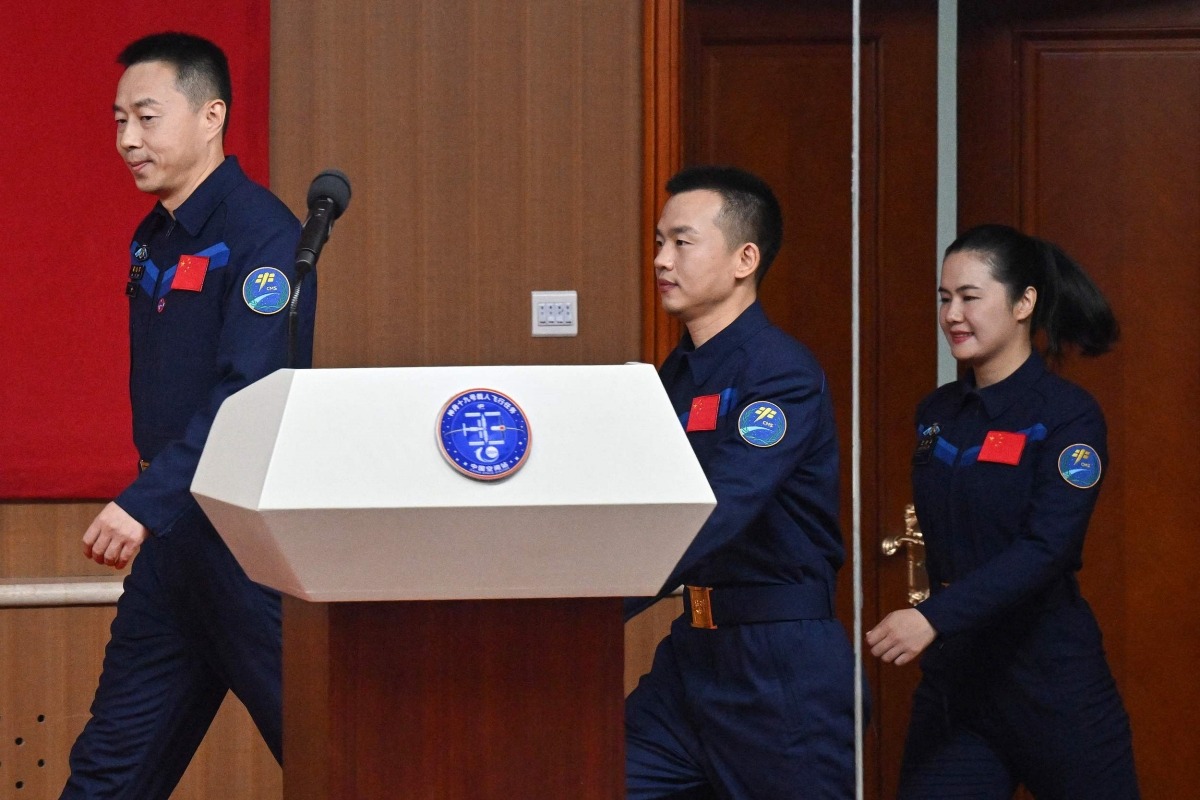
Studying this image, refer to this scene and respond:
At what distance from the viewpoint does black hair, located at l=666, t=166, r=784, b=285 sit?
2.14 meters

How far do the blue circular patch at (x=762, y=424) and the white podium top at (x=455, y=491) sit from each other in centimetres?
72

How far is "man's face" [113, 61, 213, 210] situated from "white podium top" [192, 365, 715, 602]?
120 centimetres

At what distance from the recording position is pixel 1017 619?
89.4 inches

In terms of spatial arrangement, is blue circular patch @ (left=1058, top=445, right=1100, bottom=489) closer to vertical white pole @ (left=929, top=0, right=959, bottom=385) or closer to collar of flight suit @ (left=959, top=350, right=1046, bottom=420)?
collar of flight suit @ (left=959, top=350, right=1046, bottom=420)

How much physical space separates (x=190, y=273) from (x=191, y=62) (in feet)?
1.28

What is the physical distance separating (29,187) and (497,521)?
2.34 metres

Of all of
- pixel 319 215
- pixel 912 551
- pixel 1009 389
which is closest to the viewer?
pixel 319 215

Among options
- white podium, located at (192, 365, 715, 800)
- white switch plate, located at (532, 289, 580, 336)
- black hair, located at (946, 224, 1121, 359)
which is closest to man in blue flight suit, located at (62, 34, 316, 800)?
white podium, located at (192, 365, 715, 800)

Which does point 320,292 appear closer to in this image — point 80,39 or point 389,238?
point 389,238

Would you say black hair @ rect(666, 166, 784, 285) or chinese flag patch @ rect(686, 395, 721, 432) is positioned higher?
black hair @ rect(666, 166, 784, 285)

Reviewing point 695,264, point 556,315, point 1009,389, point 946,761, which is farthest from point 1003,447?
point 556,315

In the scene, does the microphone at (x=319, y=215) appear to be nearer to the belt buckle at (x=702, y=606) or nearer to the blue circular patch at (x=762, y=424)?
the blue circular patch at (x=762, y=424)

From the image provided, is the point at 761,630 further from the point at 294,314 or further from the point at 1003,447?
the point at 294,314

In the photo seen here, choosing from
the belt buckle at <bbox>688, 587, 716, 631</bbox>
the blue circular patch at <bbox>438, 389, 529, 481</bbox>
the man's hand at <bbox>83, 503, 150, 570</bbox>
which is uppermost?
the blue circular patch at <bbox>438, 389, 529, 481</bbox>
